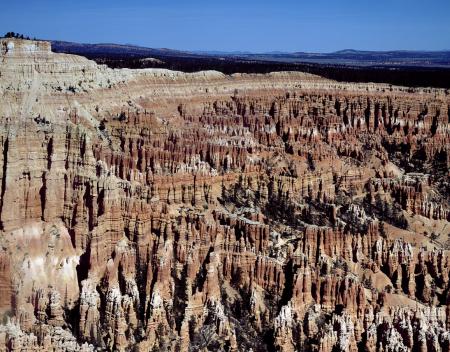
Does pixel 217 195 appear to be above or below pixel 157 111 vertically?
below

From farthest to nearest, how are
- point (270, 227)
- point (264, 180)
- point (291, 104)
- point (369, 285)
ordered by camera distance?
point (291, 104) < point (264, 180) < point (270, 227) < point (369, 285)

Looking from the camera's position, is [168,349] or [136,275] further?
[136,275]

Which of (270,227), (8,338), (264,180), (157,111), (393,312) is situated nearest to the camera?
(8,338)

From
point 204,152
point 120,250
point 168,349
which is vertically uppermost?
point 204,152

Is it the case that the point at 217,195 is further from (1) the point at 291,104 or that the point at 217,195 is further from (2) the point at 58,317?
(1) the point at 291,104

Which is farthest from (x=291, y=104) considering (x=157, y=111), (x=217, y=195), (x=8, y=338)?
(x=8, y=338)

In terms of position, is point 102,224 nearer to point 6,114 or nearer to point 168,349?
→ point 168,349
